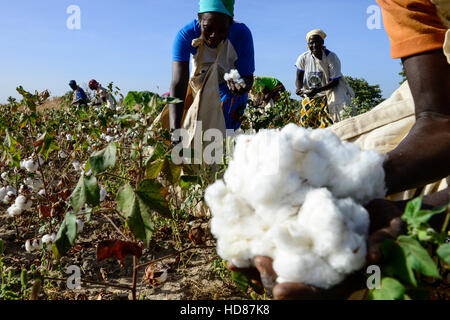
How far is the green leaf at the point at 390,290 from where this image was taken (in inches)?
21.6

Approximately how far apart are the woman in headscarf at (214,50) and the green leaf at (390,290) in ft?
6.72

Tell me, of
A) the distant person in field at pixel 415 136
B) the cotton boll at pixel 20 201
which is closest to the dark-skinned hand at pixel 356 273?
the distant person in field at pixel 415 136

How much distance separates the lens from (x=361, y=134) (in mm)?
1332

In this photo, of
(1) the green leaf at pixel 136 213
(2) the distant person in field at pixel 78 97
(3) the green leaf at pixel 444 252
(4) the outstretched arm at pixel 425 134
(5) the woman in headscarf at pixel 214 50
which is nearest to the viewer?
(3) the green leaf at pixel 444 252

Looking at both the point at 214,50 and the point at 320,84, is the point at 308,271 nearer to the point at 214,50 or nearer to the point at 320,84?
the point at 214,50

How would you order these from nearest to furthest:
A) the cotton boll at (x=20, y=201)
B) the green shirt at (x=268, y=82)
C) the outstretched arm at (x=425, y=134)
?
the outstretched arm at (x=425, y=134) → the cotton boll at (x=20, y=201) → the green shirt at (x=268, y=82)

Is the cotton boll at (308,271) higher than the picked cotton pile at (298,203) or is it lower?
lower

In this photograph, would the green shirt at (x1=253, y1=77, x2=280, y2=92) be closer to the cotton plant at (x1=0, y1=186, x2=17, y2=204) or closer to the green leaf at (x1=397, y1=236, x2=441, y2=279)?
the cotton plant at (x1=0, y1=186, x2=17, y2=204)

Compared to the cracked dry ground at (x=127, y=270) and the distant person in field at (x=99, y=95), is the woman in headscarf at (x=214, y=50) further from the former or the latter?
the distant person in field at (x=99, y=95)

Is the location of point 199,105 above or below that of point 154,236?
above

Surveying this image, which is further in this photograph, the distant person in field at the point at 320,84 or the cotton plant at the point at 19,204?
the distant person in field at the point at 320,84

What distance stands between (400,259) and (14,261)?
1941 mm
